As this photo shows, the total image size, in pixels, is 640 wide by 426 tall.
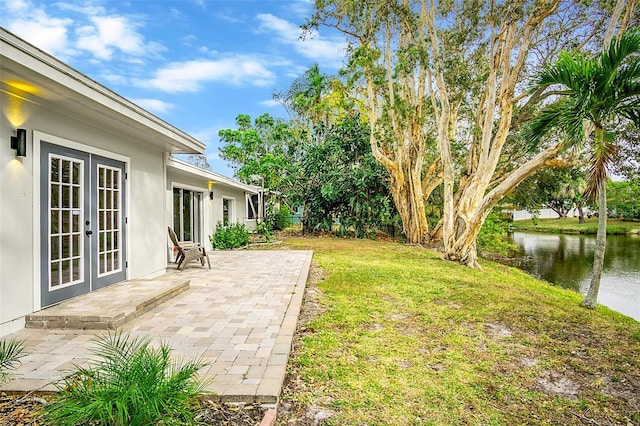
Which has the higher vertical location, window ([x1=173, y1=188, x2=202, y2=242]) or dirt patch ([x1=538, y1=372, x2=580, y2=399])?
window ([x1=173, y1=188, x2=202, y2=242])

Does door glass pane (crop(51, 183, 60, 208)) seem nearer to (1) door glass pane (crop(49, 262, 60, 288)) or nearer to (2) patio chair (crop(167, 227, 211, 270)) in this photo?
(1) door glass pane (crop(49, 262, 60, 288))

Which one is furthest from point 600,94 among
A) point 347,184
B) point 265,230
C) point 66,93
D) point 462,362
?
point 265,230

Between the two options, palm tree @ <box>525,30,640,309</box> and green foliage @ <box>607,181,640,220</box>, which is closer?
palm tree @ <box>525,30,640,309</box>

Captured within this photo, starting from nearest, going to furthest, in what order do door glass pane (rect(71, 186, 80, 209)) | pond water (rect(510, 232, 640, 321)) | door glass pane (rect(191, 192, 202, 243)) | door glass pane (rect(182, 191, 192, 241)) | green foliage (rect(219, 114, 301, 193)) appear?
door glass pane (rect(71, 186, 80, 209)) < pond water (rect(510, 232, 640, 321)) < door glass pane (rect(182, 191, 192, 241)) < door glass pane (rect(191, 192, 202, 243)) < green foliage (rect(219, 114, 301, 193))

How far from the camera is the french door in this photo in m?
4.58

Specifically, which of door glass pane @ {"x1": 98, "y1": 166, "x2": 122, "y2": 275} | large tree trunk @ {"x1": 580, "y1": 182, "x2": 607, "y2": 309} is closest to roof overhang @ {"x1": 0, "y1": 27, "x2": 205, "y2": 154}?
door glass pane @ {"x1": 98, "y1": 166, "x2": 122, "y2": 275}

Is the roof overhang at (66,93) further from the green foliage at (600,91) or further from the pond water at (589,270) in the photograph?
the pond water at (589,270)

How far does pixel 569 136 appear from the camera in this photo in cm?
614

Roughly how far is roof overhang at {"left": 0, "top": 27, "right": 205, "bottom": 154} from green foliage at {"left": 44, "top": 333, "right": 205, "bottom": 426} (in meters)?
2.61

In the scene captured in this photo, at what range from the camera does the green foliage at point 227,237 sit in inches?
513

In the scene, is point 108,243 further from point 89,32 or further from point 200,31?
point 200,31

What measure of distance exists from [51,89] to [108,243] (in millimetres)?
2695

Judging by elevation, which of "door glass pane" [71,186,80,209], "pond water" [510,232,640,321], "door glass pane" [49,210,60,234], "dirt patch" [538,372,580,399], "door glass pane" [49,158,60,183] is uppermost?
"door glass pane" [49,158,60,183]

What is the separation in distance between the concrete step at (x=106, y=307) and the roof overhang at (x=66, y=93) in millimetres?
2415
